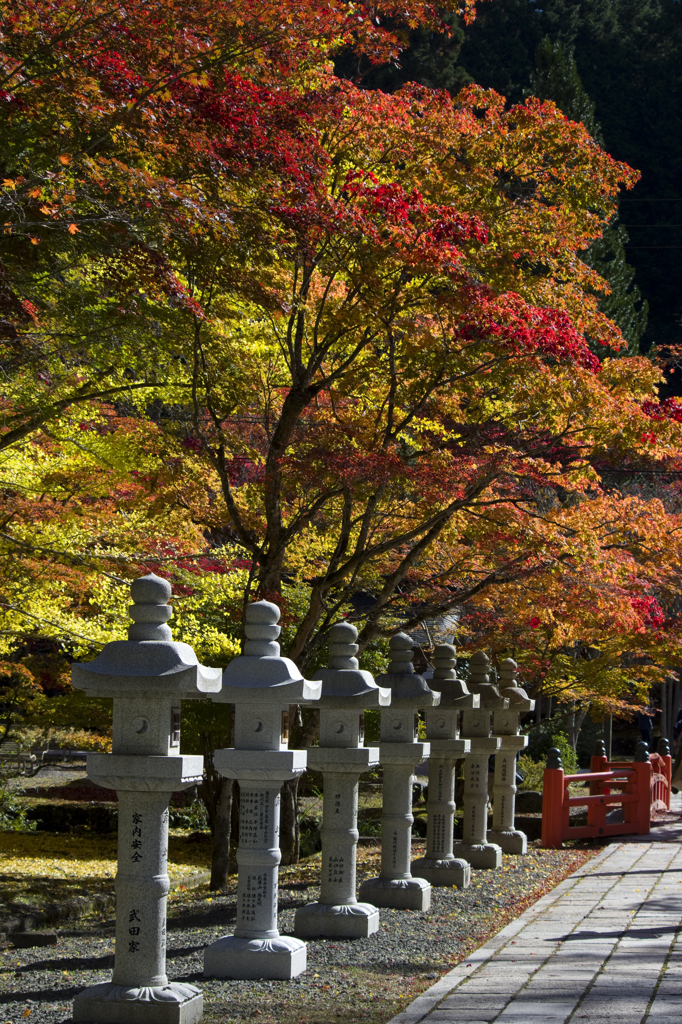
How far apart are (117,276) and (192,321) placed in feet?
4.59

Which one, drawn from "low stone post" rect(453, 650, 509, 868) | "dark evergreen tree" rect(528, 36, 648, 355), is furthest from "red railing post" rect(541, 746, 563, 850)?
"dark evergreen tree" rect(528, 36, 648, 355)

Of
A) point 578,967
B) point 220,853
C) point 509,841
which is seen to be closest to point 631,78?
point 509,841

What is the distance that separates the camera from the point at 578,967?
6.74m

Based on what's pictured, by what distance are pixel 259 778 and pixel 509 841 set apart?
7580 millimetres

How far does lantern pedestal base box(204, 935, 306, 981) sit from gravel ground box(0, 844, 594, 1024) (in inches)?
3.7

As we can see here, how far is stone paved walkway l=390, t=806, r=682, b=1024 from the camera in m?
5.63

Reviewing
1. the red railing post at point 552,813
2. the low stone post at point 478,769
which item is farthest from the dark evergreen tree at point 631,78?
the low stone post at point 478,769

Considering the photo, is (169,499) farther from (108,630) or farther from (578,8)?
(578,8)

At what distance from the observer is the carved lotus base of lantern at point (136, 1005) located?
17.8 feet

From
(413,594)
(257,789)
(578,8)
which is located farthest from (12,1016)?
(578,8)

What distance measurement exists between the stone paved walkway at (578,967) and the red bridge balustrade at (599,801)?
10.8 ft

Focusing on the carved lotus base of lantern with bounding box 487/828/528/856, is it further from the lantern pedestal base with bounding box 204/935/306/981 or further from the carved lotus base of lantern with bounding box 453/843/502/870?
the lantern pedestal base with bounding box 204/935/306/981

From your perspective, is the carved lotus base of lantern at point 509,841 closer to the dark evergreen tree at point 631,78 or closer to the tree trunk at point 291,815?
the tree trunk at point 291,815

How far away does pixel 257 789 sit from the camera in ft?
22.0
